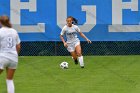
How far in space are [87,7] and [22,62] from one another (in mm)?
3819

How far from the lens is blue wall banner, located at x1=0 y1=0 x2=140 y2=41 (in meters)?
21.8

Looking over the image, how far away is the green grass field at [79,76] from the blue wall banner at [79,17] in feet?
3.49

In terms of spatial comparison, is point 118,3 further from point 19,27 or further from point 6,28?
point 6,28

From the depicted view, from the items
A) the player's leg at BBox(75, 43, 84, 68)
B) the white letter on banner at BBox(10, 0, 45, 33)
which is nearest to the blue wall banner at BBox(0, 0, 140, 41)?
the white letter on banner at BBox(10, 0, 45, 33)

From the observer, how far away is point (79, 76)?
1532 cm

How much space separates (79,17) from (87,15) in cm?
34

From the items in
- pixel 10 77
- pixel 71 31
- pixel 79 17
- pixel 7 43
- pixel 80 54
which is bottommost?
pixel 80 54

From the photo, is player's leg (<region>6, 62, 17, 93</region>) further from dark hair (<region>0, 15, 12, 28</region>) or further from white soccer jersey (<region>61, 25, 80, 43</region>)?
white soccer jersey (<region>61, 25, 80, 43</region>)

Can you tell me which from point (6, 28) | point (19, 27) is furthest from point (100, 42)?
point (6, 28)

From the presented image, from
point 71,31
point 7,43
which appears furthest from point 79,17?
point 7,43

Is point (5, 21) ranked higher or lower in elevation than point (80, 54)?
higher

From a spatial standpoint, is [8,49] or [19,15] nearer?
[8,49]

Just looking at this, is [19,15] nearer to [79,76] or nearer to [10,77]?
[79,76]

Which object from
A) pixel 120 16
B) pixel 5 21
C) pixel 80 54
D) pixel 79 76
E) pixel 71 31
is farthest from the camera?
pixel 120 16
